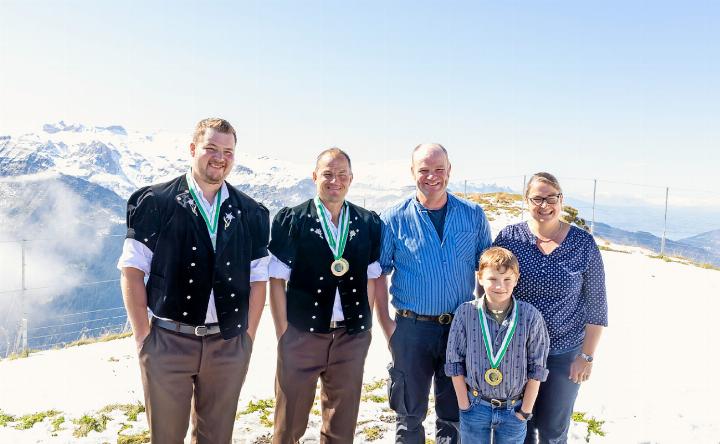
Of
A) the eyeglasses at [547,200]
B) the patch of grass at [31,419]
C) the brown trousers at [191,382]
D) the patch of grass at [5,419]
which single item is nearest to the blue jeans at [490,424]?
the eyeglasses at [547,200]

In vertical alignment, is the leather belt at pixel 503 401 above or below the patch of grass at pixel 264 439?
above

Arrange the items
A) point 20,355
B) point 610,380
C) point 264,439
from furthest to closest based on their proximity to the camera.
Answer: point 20,355, point 610,380, point 264,439

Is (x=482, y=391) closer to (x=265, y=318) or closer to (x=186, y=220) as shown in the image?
(x=186, y=220)

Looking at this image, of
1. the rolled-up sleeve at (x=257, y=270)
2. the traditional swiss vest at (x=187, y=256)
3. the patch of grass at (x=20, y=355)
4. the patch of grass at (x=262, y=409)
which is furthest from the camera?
the patch of grass at (x=20, y=355)

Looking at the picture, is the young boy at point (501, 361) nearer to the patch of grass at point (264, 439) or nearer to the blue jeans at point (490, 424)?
the blue jeans at point (490, 424)

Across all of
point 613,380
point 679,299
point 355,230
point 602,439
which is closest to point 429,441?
point 602,439

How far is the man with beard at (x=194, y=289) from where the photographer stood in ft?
9.84

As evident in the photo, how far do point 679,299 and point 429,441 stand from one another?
310 inches

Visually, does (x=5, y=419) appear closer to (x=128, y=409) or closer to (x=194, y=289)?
(x=128, y=409)

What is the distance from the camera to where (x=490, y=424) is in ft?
10.3

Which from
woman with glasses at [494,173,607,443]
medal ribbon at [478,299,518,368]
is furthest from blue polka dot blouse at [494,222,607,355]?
medal ribbon at [478,299,518,368]

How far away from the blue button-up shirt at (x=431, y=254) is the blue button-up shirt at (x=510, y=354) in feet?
1.25

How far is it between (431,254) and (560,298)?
921 mm

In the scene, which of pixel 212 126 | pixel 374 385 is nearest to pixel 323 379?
pixel 212 126
